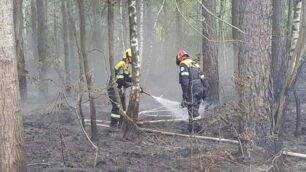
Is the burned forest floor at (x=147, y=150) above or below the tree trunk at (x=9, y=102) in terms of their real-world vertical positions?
below

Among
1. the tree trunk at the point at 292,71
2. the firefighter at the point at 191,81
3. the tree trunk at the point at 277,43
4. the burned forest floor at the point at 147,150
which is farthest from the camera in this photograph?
the tree trunk at the point at 277,43

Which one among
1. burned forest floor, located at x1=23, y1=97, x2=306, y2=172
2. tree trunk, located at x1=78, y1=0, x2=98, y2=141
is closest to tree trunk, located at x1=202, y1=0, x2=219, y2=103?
burned forest floor, located at x1=23, y1=97, x2=306, y2=172

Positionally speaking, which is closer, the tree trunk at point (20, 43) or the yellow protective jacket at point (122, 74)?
the yellow protective jacket at point (122, 74)

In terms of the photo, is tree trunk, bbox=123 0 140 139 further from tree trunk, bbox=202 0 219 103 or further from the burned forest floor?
tree trunk, bbox=202 0 219 103

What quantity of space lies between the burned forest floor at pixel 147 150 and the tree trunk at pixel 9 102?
54.9 inches

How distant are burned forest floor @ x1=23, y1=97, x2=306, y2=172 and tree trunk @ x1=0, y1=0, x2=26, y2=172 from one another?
4.57ft

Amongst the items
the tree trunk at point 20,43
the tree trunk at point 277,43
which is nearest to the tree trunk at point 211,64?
the tree trunk at point 277,43

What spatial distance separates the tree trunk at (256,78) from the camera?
6730 mm

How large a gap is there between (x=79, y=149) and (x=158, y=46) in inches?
1236

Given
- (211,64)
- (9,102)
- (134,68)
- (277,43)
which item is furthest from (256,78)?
(211,64)

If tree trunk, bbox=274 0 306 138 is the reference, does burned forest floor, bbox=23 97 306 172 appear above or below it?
below

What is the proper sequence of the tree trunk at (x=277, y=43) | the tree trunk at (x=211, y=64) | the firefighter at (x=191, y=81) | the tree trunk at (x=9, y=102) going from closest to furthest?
the tree trunk at (x=9, y=102), the firefighter at (x=191, y=81), the tree trunk at (x=277, y=43), the tree trunk at (x=211, y=64)

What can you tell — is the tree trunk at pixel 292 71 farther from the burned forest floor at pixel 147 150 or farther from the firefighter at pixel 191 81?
the firefighter at pixel 191 81

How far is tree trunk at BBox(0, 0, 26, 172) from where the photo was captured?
540 centimetres
